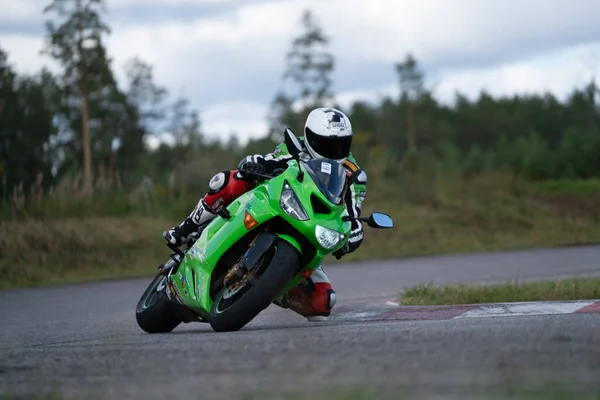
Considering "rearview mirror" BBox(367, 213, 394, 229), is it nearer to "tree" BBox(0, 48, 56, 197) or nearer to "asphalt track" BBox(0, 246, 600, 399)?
"asphalt track" BBox(0, 246, 600, 399)

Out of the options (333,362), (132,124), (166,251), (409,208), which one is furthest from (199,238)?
(132,124)

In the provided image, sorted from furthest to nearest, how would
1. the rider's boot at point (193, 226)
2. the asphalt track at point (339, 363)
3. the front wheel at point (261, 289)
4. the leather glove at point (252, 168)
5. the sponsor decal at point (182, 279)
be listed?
the rider's boot at point (193, 226) → the sponsor decal at point (182, 279) → the leather glove at point (252, 168) → the front wheel at point (261, 289) → the asphalt track at point (339, 363)

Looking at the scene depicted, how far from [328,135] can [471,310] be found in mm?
2237

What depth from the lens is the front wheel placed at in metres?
7.10

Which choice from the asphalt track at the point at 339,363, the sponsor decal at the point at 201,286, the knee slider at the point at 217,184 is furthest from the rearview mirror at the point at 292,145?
the asphalt track at the point at 339,363

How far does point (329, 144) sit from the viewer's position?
8.29 metres

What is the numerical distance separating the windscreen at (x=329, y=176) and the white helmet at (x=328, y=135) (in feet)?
1.32

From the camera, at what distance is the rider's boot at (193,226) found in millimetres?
8295

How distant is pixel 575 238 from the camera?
2267 centimetres

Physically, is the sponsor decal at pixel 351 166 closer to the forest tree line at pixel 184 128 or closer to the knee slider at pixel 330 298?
the knee slider at pixel 330 298

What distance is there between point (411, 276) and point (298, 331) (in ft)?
29.5

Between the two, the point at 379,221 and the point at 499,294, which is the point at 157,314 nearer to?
the point at 379,221

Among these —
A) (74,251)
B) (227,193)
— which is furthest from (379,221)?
(74,251)

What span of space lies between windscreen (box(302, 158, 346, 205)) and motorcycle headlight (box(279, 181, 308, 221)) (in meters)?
0.23
